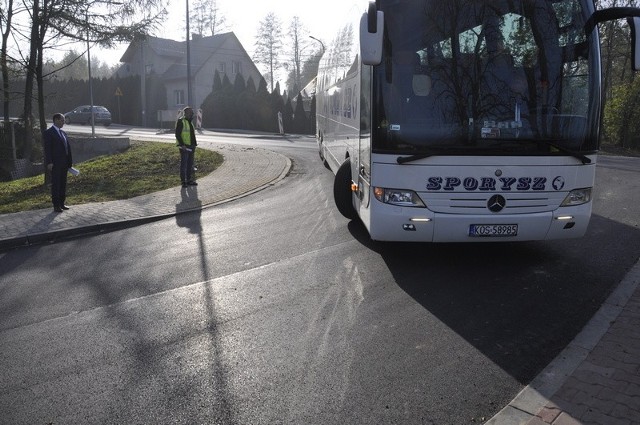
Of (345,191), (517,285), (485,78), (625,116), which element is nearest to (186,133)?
(345,191)

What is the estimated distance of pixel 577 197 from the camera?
20.0 ft

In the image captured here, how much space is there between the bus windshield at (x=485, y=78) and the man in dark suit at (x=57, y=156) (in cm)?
675

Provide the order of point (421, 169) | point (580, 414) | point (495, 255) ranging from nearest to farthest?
point (580, 414) → point (421, 169) → point (495, 255)

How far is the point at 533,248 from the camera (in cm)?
734

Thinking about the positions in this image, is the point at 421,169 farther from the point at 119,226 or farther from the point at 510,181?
the point at 119,226

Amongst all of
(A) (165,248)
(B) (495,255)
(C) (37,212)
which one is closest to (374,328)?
(B) (495,255)

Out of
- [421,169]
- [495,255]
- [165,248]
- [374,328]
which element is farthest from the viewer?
[165,248]

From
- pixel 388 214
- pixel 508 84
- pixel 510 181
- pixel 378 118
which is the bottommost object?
pixel 388 214

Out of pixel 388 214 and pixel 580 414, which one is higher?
pixel 388 214

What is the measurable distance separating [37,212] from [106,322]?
607cm

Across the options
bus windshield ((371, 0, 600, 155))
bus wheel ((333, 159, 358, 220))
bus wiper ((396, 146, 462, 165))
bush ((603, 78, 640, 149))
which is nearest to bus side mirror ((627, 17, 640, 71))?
bus windshield ((371, 0, 600, 155))

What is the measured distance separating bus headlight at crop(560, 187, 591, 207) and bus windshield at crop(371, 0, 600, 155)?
0.49m

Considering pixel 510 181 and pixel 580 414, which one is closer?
pixel 580 414

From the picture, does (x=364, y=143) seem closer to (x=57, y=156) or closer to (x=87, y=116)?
(x=57, y=156)
